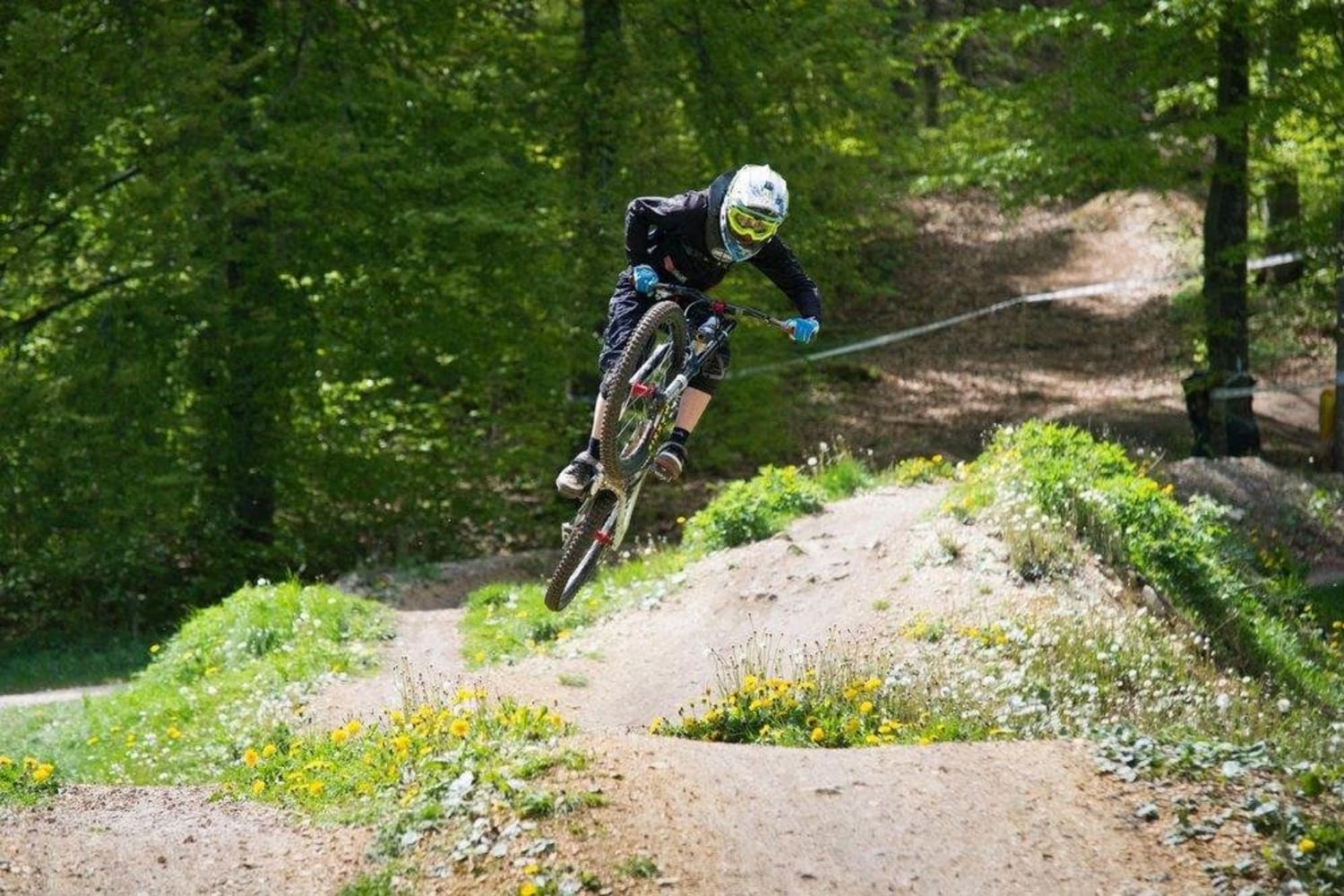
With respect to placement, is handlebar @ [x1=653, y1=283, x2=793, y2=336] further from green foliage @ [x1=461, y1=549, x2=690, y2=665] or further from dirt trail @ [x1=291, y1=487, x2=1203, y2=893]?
green foliage @ [x1=461, y1=549, x2=690, y2=665]

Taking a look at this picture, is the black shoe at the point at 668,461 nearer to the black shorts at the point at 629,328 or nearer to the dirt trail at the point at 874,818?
the black shorts at the point at 629,328

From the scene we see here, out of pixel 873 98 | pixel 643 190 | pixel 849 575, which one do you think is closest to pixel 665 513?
pixel 643 190

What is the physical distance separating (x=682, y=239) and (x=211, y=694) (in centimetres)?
460

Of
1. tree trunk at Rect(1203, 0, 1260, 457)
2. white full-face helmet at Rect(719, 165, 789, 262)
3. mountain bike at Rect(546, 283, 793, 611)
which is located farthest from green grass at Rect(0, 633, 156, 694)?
tree trunk at Rect(1203, 0, 1260, 457)

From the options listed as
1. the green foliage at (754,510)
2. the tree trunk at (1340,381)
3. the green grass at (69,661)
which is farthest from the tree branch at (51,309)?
the tree trunk at (1340,381)

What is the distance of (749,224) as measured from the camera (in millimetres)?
8625

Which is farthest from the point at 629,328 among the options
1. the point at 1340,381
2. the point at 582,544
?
the point at 1340,381

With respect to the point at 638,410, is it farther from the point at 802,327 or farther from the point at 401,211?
the point at 401,211

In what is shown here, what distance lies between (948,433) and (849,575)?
43.8 ft

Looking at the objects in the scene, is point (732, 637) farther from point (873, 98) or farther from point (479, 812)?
point (873, 98)

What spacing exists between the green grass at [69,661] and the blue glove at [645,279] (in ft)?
27.1

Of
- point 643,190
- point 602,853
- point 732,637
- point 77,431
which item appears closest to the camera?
point 602,853

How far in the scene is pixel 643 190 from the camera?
19.1m

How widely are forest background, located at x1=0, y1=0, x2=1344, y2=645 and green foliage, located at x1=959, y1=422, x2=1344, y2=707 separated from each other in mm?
5886
